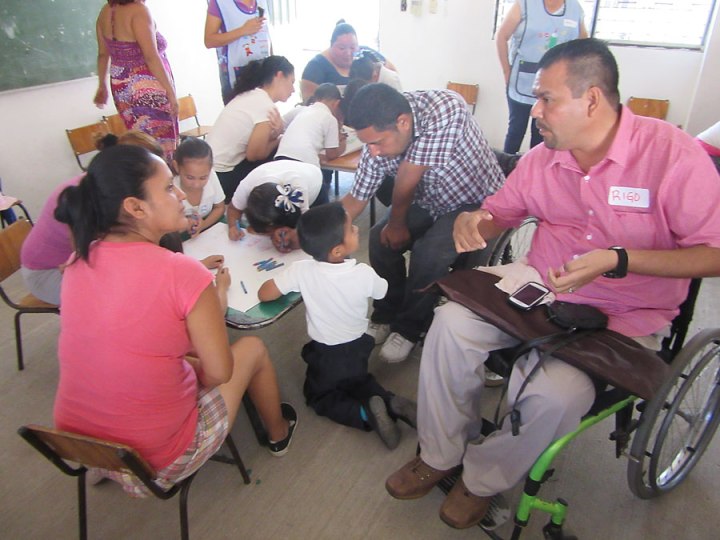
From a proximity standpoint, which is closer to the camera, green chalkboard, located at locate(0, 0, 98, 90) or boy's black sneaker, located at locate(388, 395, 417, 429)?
boy's black sneaker, located at locate(388, 395, 417, 429)

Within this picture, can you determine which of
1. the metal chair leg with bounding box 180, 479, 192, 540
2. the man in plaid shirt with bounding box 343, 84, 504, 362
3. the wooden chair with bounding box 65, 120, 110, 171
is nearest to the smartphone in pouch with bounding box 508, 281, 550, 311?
the man in plaid shirt with bounding box 343, 84, 504, 362

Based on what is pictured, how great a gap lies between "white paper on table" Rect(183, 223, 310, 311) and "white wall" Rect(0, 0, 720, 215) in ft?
7.57

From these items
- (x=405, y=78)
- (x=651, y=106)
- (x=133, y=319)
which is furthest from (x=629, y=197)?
(x=405, y=78)

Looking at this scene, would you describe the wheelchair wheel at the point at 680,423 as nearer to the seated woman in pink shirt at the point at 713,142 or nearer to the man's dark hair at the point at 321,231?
the man's dark hair at the point at 321,231

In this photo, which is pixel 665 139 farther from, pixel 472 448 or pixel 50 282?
pixel 50 282

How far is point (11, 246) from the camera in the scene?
74.2 inches

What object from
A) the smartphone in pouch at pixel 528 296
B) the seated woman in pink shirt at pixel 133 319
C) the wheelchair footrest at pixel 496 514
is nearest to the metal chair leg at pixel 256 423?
the seated woman in pink shirt at pixel 133 319

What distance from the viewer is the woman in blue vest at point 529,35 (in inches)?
119

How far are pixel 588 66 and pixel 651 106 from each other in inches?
131

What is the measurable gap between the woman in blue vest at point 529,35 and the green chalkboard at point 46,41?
9.70 feet

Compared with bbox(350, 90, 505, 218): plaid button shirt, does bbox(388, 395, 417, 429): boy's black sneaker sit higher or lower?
lower

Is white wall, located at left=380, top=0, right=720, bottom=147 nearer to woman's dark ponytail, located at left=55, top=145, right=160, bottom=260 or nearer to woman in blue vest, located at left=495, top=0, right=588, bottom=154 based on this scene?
woman in blue vest, located at left=495, top=0, right=588, bottom=154

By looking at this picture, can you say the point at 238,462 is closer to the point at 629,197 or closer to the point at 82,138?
the point at 629,197

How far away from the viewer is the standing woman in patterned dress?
257cm
